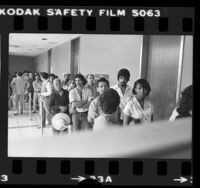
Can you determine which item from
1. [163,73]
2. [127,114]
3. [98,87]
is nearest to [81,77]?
[98,87]

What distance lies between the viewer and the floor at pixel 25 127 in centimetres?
167

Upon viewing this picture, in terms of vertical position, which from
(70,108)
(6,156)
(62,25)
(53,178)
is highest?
(62,25)

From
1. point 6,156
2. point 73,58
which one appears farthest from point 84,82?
point 6,156

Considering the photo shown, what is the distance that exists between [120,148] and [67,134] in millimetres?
308

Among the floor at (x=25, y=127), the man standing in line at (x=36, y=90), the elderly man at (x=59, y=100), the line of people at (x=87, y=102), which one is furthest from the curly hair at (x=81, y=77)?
the floor at (x=25, y=127)

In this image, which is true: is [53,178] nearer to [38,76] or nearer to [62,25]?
[38,76]

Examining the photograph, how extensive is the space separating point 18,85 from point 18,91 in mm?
33

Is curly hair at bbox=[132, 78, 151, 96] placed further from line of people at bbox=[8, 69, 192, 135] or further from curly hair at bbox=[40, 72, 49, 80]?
curly hair at bbox=[40, 72, 49, 80]

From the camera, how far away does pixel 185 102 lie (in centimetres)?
170

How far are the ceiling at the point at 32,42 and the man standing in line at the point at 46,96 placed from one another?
6.1 inches

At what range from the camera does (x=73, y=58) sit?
5.59ft

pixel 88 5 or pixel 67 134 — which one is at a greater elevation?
pixel 88 5

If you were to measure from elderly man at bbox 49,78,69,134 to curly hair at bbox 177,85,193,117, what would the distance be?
0.63 metres

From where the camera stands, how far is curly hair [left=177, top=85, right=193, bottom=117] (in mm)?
1685
